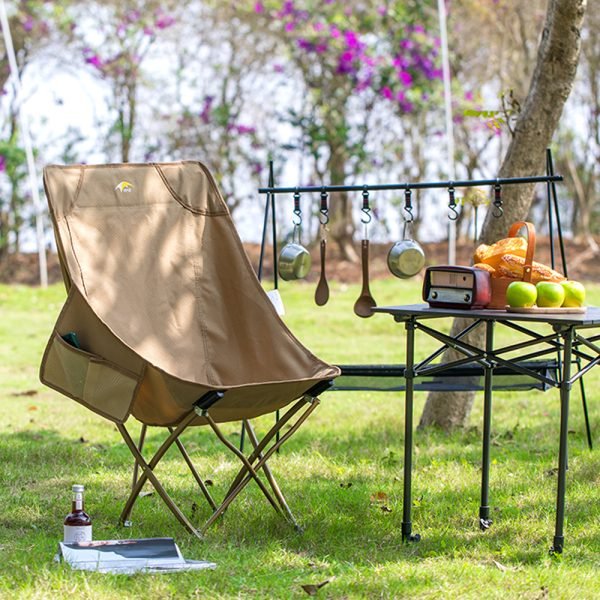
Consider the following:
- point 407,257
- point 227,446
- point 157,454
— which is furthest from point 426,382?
point 157,454

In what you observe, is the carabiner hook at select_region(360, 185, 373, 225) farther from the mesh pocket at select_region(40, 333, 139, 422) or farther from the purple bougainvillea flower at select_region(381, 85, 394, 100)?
the purple bougainvillea flower at select_region(381, 85, 394, 100)

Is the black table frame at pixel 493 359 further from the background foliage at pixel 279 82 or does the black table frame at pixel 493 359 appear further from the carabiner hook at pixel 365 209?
the background foliage at pixel 279 82

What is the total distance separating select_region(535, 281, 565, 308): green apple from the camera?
285 cm

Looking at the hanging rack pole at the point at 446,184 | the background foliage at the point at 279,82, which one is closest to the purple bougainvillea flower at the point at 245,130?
the background foliage at the point at 279,82

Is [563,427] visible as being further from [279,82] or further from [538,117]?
[279,82]

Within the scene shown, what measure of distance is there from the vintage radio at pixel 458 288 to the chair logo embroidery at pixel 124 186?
0.99 meters

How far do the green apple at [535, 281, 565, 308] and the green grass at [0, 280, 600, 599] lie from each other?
0.68 metres

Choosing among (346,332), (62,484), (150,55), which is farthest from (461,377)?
(150,55)

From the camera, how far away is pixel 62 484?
11.8ft

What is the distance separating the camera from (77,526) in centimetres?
275

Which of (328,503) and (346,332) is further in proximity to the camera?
(346,332)

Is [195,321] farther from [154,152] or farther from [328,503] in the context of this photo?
[154,152]

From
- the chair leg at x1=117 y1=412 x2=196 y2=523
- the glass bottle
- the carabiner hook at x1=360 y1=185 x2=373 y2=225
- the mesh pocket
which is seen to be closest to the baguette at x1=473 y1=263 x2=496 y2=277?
the carabiner hook at x1=360 y1=185 x2=373 y2=225

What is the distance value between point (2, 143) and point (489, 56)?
17.1ft
